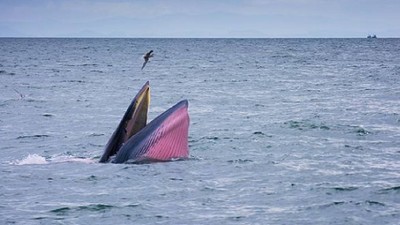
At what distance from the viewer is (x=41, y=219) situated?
37.9 feet

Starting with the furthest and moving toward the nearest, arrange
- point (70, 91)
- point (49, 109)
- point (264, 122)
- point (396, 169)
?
point (70, 91)
point (49, 109)
point (264, 122)
point (396, 169)

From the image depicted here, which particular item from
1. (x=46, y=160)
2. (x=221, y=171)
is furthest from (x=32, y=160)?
(x=221, y=171)

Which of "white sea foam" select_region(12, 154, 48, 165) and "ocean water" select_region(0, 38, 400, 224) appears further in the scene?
"white sea foam" select_region(12, 154, 48, 165)

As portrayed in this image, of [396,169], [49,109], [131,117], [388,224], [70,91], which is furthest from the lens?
[70,91]

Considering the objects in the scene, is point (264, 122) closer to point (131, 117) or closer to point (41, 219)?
point (131, 117)

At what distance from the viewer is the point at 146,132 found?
13430 millimetres

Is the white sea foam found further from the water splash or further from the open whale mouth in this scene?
the open whale mouth

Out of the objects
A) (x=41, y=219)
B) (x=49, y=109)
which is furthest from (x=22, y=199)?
(x=49, y=109)

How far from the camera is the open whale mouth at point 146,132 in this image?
44.3ft

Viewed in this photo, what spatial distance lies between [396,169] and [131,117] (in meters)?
6.13

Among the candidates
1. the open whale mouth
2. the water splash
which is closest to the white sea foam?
the water splash

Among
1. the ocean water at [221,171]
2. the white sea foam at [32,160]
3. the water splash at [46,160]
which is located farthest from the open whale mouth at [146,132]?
the white sea foam at [32,160]

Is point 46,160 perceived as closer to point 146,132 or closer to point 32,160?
point 32,160

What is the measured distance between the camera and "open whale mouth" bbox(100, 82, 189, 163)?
1351 centimetres
